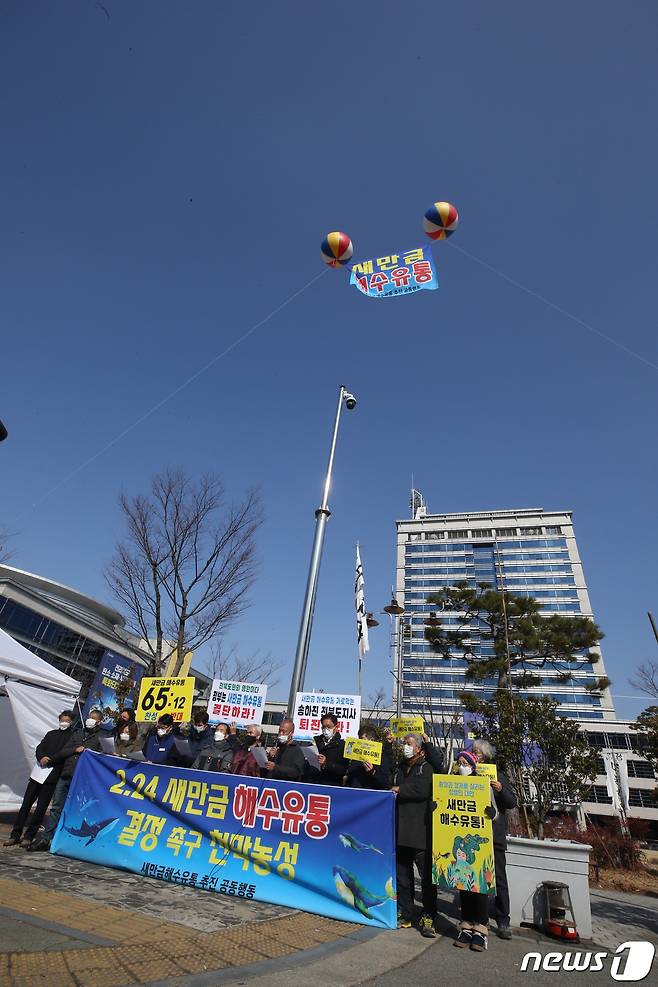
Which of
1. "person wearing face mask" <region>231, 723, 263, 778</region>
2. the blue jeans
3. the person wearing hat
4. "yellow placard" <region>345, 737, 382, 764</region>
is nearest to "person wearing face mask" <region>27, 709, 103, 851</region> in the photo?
the blue jeans

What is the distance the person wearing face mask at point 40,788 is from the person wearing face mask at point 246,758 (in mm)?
2598

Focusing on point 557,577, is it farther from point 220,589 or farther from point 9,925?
point 9,925

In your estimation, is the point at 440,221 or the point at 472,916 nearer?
the point at 472,916

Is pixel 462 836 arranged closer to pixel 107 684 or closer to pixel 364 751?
pixel 364 751

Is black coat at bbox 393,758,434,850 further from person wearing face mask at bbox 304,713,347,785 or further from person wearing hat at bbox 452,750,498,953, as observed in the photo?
person wearing face mask at bbox 304,713,347,785

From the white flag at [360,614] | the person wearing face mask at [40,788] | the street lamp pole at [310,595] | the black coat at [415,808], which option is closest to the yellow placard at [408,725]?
the street lamp pole at [310,595]

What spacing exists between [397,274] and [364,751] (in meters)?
9.71

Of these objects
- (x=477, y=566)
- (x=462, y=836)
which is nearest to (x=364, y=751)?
(x=462, y=836)

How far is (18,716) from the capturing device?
30.7 ft

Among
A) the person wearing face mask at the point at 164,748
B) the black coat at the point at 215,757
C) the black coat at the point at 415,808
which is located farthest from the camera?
the black coat at the point at 215,757

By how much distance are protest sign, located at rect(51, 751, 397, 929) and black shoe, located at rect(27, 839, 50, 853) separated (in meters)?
0.25

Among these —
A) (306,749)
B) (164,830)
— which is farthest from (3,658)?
Result: (306,749)

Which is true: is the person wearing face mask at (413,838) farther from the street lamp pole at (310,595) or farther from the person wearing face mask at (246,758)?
the street lamp pole at (310,595)

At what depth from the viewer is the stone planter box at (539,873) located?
551 cm
